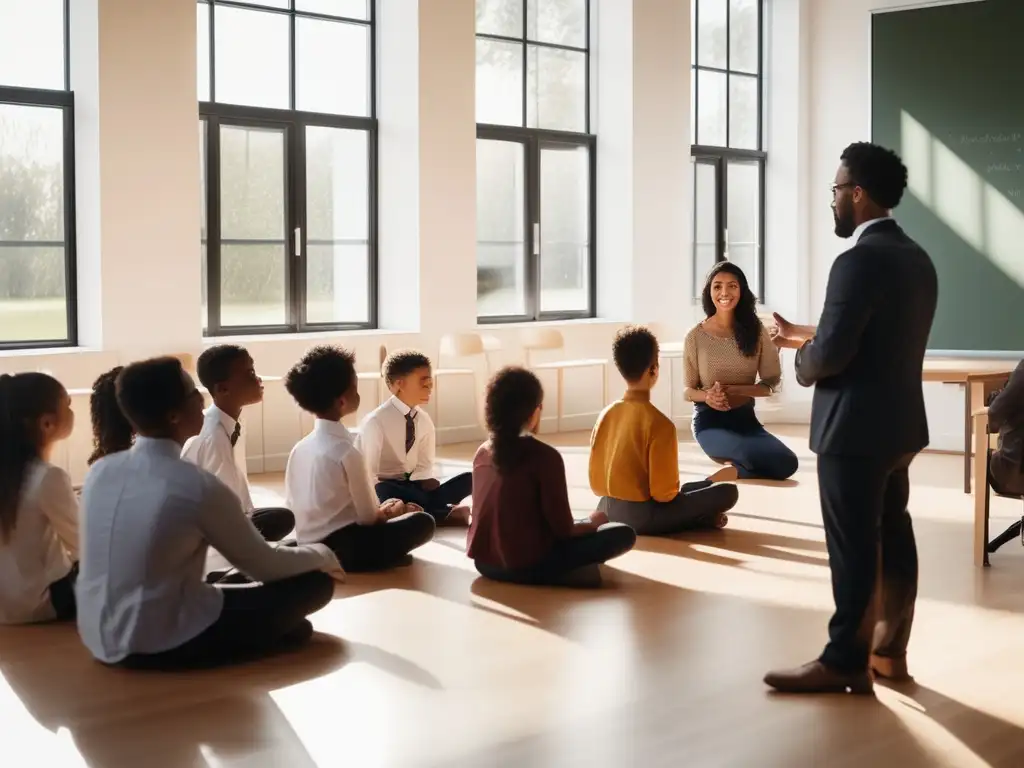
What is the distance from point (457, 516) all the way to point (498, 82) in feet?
16.1

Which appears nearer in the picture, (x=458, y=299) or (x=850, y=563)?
(x=850, y=563)

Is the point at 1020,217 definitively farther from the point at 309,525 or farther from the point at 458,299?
the point at 309,525

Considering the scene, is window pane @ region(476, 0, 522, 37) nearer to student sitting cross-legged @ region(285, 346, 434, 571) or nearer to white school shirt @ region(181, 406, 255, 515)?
student sitting cross-legged @ region(285, 346, 434, 571)

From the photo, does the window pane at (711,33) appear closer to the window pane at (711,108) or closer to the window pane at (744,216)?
the window pane at (711,108)

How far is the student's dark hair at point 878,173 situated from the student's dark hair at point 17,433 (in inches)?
103

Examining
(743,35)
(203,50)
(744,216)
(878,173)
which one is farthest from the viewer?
(744,216)

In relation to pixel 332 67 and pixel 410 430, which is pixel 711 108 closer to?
pixel 332 67

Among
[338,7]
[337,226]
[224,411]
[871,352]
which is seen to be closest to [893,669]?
[871,352]

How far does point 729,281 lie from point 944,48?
4.00 metres

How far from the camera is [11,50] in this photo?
7742mm

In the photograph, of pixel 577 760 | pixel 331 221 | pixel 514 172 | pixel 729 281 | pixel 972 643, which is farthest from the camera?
pixel 514 172

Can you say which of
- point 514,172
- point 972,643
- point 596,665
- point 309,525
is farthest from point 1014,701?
point 514,172

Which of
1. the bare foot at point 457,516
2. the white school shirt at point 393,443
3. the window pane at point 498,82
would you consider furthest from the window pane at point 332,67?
the bare foot at point 457,516

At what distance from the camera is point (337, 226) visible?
943cm
